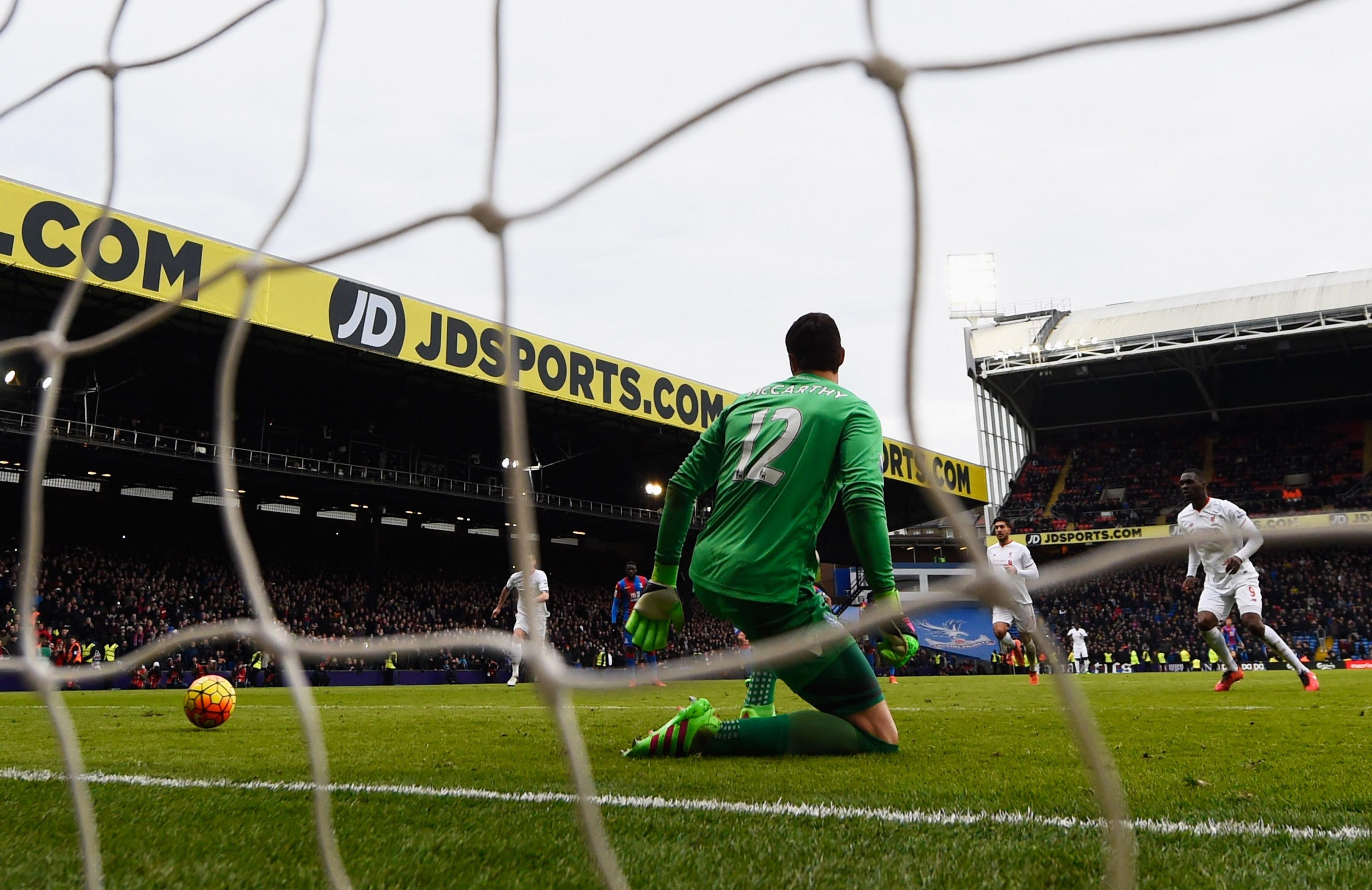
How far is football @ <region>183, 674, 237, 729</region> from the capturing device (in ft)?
16.7

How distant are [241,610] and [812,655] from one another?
19293mm

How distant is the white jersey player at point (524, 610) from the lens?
1.27 meters

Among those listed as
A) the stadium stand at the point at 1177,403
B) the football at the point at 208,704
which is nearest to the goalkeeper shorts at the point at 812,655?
the football at the point at 208,704

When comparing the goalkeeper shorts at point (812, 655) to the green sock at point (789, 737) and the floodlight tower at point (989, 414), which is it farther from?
the floodlight tower at point (989, 414)

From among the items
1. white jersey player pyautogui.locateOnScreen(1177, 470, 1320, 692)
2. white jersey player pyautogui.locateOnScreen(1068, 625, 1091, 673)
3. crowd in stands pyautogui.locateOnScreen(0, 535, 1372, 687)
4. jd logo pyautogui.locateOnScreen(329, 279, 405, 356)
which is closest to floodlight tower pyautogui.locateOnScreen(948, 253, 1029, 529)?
crowd in stands pyautogui.locateOnScreen(0, 535, 1372, 687)

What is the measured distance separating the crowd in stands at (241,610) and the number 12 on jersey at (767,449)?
11.0m

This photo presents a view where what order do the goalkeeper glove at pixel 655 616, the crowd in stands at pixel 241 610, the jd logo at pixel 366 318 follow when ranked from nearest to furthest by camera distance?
the goalkeeper glove at pixel 655 616, the jd logo at pixel 366 318, the crowd in stands at pixel 241 610

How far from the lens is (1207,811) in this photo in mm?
2217

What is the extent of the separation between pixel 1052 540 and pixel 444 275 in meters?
28.0

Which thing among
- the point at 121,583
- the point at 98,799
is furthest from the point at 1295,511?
the point at 98,799

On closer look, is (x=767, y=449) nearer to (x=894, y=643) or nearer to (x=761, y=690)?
(x=894, y=643)

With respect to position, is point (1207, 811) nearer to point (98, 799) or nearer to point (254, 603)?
point (254, 603)

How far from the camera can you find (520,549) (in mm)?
1541

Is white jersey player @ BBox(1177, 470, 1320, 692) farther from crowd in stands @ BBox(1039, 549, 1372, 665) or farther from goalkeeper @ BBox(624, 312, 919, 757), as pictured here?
crowd in stands @ BBox(1039, 549, 1372, 665)
